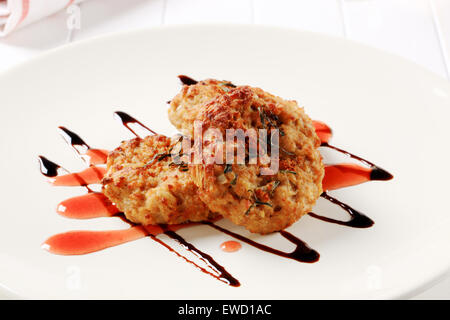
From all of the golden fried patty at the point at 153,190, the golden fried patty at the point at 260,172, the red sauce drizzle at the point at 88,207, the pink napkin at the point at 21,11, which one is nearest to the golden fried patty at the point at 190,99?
the golden fried patty at the point at 153,190

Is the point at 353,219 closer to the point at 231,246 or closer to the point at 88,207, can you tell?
the point at 231,246

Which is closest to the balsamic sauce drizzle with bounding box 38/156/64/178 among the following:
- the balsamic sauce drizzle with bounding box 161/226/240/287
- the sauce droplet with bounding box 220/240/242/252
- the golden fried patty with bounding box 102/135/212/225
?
the golden fried patty with bounding box 102/135/212/225

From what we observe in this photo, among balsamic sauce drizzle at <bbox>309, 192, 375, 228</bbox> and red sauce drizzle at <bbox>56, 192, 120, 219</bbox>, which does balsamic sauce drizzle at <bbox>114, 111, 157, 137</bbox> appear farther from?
balsamic sauce drizzle at <bbox>309, 192, 375, 228</bbox>

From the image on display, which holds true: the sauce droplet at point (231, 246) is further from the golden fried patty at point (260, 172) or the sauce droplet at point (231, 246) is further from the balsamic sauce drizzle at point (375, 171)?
the balsamic sauce drizzle at point (375, 171)

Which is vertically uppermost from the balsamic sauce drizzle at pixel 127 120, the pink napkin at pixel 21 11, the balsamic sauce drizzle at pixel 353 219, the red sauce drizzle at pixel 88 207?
the pink napkin at pixel 21 11

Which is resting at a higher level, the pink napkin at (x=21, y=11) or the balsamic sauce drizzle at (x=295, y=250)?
the pink napkin at (x=21, y=11)

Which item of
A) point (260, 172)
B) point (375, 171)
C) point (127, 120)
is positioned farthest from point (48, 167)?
point (375, 171)

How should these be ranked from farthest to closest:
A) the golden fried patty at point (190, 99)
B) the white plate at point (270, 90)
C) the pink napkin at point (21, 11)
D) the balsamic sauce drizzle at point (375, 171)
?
the pink napkin at point (21, 11) < the golden fried patty at point (190, 99) < the balsamic sauce drizzle at point (375, 171) < the white plate at point (270, 90)
